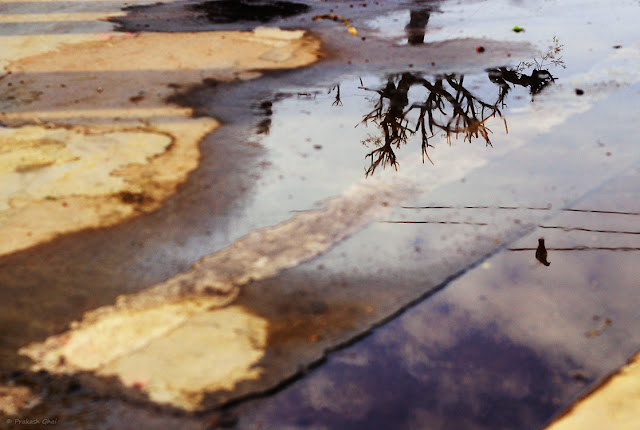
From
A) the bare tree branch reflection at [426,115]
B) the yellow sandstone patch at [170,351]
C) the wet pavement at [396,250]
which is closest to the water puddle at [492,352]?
the wet pavement at [396,250]

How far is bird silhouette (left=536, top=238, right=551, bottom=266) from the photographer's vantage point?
11.0ft

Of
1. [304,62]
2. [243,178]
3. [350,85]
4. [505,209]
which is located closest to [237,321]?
[243,178]

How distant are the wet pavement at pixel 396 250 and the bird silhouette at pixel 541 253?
17mm

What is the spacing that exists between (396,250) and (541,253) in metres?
0.82

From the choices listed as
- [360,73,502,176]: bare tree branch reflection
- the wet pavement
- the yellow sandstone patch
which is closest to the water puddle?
the wet pavement

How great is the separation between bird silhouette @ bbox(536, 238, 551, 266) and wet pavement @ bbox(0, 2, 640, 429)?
17 millimetres

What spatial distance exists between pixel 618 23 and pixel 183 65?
5.19 meters

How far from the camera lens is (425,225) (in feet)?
11.9

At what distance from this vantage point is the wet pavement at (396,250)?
2535 mm

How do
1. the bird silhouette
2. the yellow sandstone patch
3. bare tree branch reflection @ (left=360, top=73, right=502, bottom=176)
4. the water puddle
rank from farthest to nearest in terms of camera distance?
1. bare tree branch reflection @ (left=360, top=73, right=502, bottom=176)
2. the bird silhouette
3. the yellow sandstone patch
4. the water puddle

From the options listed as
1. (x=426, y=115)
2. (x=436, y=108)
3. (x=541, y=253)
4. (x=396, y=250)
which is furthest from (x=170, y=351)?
(x=436, y=108)

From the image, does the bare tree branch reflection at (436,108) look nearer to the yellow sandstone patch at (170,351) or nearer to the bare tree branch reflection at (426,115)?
the bare tree branch reflection at (426,115)

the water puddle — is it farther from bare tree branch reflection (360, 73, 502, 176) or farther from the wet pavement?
bare tree branch reflection (360, 73, 502, 176)

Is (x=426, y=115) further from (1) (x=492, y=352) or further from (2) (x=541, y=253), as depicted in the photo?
(1) (x=492, y=352)
